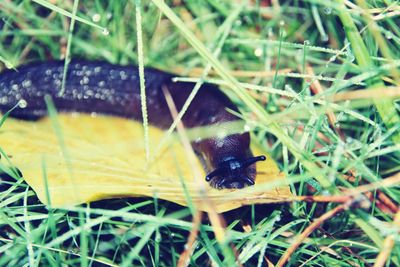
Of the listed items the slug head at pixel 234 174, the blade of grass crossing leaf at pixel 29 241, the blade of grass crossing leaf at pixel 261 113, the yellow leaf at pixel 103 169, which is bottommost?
the blade of grass crossing leaf at pixel 29 241

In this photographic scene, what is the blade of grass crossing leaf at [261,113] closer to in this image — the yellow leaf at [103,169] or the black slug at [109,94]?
the yellow leaf at [103,169]

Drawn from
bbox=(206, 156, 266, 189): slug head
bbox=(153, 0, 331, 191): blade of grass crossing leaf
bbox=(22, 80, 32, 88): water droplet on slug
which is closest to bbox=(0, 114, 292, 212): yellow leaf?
bbox=(206, 156, 266, 189): slug head

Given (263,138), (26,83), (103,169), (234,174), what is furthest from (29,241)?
(26,83)

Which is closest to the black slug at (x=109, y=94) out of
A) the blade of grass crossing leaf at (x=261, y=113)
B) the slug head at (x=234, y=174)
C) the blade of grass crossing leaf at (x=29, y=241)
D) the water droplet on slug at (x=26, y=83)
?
the water droplet on slug at (x=26, y=83)

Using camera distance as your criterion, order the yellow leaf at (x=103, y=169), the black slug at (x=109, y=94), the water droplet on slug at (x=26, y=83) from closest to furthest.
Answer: the yellow leaf at (x=103, y=169), the black slug at (x=109, y=94), the water droplet on slug at (x=26, y=83)

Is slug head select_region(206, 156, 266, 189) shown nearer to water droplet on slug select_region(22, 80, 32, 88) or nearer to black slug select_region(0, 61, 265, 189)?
black slug select_region(0, 61, 265, 189)
